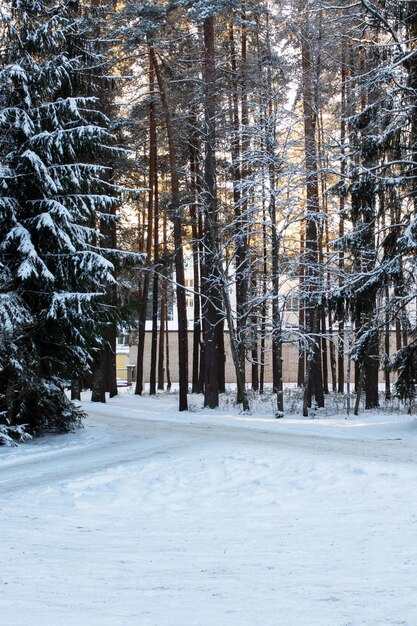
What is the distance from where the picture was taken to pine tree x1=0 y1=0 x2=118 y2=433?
12.6 metres

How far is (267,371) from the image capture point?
160 feet

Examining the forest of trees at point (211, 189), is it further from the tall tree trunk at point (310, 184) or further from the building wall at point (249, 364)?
the building wall at point (249, 364)

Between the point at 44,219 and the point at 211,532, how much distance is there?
25.9 ft

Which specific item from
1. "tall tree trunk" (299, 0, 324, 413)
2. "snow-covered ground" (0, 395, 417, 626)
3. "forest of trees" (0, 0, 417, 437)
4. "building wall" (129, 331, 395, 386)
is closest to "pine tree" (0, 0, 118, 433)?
"forest of trees" (0, 0, 417, 437)

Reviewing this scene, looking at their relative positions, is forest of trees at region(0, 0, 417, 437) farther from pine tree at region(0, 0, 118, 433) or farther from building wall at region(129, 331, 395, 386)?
building wall at region(129, 331, 395, 386)

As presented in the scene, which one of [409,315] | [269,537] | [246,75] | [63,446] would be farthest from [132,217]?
[269,537]

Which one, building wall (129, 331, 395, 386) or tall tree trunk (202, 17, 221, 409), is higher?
tall tree trunk (202, 17, 221, 409)

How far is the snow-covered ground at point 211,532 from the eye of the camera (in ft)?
14.3

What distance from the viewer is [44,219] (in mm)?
12617

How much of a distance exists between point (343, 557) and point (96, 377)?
1862 cm

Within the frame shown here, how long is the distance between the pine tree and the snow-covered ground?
1612mm

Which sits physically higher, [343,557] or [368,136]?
[368,136]

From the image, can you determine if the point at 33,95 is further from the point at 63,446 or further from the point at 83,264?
the point at 63,446

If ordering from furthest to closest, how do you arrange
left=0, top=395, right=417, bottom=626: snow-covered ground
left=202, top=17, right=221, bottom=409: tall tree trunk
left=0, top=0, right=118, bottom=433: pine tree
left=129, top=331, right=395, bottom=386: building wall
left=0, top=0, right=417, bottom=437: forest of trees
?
left=129, top=331, right=395, bottom=386: building wall → left=202, top=17, right=221, bottom=409: tall tree trunk → left=0, top=0, right=417, bottom=437: forest of trees → left=0, top=0, right=118, bottom=433: pine tree → left=0, top=395, right=417, bottom=626: snow-covered ground
